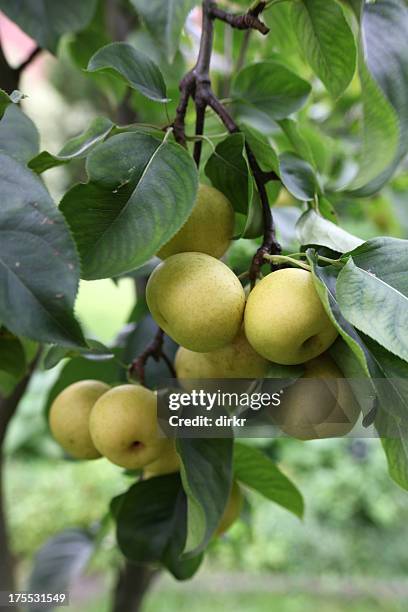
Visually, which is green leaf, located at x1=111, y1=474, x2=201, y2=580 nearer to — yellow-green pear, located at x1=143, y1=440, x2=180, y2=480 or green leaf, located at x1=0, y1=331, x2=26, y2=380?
yellow-green pear, located at x1=143, y1=440, x2=180, y2=480

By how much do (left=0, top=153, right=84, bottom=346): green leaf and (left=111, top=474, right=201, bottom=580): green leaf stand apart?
290 millimetres

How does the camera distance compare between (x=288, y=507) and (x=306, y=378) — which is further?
(x=288, y=507)

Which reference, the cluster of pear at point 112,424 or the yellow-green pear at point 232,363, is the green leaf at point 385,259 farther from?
the cluster of pear at point 112,424

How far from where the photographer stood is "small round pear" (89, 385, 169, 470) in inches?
19.0

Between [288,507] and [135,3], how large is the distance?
1.48ft

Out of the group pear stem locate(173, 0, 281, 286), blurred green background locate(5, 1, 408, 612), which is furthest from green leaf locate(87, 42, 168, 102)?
blurred green background locate(5, 1, 408, 612)

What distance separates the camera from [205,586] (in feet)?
6.44

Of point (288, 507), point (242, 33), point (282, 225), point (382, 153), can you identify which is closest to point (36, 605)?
point (288, 507)

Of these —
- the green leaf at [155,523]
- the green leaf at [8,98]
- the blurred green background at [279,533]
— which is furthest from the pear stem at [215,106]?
the blurred green background at [279,533]

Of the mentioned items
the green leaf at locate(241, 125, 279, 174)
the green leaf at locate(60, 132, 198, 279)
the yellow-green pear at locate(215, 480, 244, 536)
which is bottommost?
the yellow-green pear at locate(215, 480, 244, 536)

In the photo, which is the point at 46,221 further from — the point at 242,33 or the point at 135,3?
the point at 242,33

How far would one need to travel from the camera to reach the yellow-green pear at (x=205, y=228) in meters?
0.44

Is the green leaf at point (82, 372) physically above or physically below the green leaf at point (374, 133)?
below

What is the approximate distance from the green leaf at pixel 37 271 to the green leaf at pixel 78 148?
0.28ft
